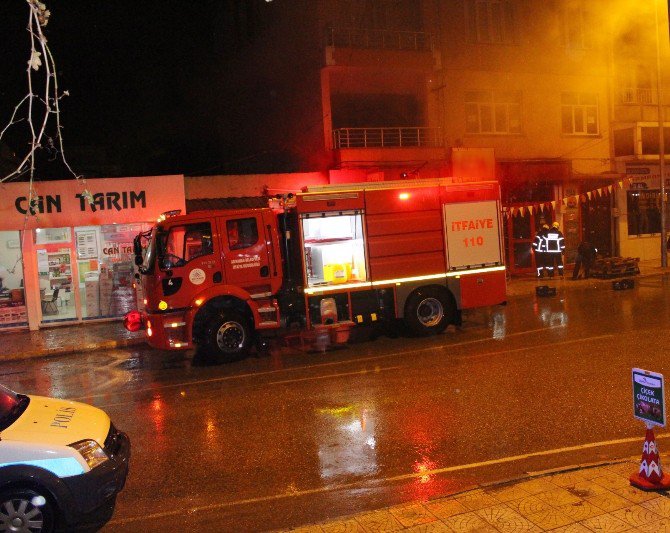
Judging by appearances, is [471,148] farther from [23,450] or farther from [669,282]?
[23,450]

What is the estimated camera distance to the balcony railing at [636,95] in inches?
943

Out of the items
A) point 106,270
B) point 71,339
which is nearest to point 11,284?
point 106,270

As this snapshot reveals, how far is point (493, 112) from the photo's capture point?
21766 mm

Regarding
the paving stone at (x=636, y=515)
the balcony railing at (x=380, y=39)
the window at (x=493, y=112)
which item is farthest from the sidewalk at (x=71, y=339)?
the paving stone at (x=636, y=515)

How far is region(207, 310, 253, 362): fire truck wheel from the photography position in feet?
35.5

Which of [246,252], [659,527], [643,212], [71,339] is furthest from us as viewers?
[643,212]

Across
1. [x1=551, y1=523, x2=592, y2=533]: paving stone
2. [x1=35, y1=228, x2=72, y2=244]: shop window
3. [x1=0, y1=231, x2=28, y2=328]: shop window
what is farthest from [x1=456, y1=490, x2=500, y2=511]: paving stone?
[x1=0, y1=231, x2=28, y2=328]: shop window

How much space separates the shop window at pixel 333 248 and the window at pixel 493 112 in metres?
11.1

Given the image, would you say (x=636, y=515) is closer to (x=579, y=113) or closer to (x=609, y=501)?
(x=609, y=501)

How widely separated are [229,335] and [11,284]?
325 inches

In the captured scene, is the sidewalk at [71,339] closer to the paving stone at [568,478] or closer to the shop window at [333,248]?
the shop window at [333,248]

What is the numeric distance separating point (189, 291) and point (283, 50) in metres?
12.7

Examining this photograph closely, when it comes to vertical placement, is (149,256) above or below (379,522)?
above

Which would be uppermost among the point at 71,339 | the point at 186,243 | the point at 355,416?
the point at 186,243
